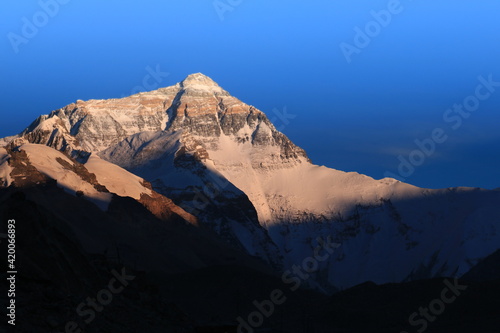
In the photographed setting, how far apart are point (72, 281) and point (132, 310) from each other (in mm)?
3376

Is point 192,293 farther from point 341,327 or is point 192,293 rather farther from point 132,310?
point 132,310

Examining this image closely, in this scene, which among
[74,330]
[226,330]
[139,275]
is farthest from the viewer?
[139,275]

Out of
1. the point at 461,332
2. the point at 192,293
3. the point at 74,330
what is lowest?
the point at 74,330

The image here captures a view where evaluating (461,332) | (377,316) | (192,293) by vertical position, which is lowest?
(461,332)

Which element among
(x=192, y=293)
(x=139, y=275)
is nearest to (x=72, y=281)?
(x=139, y=275)

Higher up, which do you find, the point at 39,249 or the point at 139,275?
the point at 139,275

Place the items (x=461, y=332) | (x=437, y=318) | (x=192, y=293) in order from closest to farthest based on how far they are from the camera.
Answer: (x=461, y=332)
(x=437, y=318)
(x=192, y=293)

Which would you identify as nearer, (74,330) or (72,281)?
(74,330)

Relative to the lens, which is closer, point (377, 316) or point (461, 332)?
point (461, 332)

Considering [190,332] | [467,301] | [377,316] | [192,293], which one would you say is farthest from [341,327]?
[190,332]

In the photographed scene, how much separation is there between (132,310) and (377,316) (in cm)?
10440

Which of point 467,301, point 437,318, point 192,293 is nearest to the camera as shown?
point 437,318

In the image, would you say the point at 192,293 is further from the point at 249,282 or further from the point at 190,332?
the point at 190,332

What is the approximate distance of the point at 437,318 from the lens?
5935 inches
